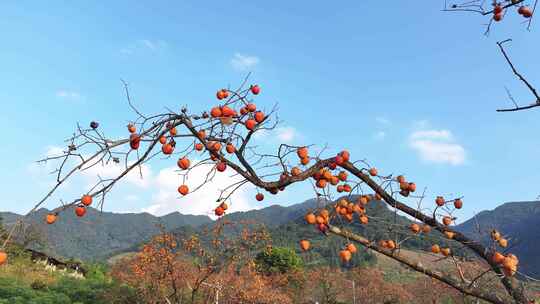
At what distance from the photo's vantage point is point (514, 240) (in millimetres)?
2684

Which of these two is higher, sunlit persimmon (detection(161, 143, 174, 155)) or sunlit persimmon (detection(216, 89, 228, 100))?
sunlit persimmon (detection(216, 89, 228, 100))

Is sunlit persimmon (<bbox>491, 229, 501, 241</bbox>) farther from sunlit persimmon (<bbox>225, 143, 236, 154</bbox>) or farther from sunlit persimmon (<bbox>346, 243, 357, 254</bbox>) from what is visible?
sunlit persimmon (<bbox>225, 143, 236, 154</bbox>)

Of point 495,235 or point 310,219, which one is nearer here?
point 310,219

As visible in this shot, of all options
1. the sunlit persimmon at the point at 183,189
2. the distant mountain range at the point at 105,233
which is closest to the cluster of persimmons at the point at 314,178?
the sunlit persimmon at the point at 183,189

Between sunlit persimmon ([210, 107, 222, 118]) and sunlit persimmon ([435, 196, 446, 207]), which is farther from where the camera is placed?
sunlit persimmon ([435, 196, 446, 207])

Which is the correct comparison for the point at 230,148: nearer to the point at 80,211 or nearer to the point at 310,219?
the point at 310,219

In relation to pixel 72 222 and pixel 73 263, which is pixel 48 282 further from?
pixel 72 222

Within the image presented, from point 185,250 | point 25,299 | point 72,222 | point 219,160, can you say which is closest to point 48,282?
point 25,299

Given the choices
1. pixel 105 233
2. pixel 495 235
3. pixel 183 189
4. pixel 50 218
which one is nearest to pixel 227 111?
pixel 183 189

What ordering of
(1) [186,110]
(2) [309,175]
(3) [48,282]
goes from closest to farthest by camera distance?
(1) [186,110] → (2) [309,175] → (3) [48,282]

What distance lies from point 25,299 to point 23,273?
681 centimetres

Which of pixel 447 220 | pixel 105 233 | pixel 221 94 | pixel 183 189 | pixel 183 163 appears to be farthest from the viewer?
pixel 105 233

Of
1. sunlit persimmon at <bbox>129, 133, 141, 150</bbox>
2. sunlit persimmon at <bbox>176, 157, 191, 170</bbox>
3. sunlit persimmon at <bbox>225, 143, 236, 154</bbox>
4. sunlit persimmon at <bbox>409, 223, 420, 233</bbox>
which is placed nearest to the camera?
sunlit persimmon at <bbox>129, 133, 141, 150</bbox>

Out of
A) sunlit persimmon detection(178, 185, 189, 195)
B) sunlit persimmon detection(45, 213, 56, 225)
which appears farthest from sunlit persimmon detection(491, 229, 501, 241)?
sunlit persimmon detection(45, 213, 56, 225)
